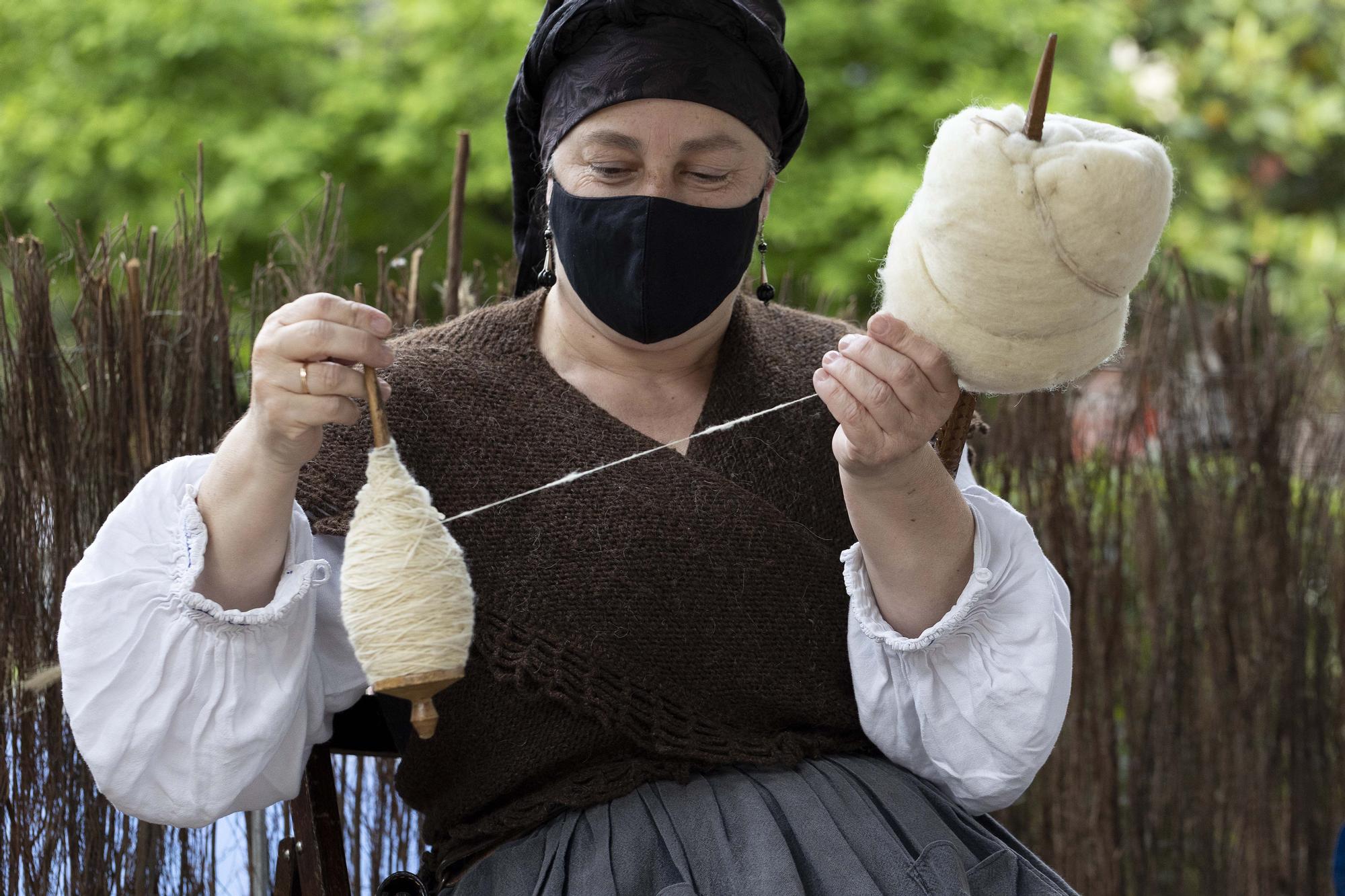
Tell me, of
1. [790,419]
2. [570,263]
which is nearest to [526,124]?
[570,263]

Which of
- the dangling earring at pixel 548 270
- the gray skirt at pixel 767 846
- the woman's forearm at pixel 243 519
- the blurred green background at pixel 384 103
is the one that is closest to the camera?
the woman's forearm at pixel 243 519

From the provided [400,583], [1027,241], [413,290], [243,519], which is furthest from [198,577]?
[413,290]

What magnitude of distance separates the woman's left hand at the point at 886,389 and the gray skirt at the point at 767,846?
458 millimetres

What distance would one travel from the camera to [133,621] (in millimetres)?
1425

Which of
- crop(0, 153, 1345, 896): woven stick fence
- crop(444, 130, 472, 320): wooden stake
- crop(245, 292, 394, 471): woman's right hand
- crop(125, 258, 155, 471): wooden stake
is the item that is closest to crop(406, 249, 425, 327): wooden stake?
crop(444, 130, 472, 320): wooden stake

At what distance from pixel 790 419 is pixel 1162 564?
1.78 meters

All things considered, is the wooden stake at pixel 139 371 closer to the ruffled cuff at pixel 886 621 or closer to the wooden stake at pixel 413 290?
the wooden stake at pixel 413 290

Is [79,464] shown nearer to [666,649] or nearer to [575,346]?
[575,346]

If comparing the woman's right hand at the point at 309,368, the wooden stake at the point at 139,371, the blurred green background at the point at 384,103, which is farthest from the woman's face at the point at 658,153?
the blurred green background at the point at 384,103

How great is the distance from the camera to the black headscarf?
1.60 meters

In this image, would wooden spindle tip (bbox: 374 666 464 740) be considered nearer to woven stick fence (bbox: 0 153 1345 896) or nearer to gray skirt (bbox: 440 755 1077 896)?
gray skirt (bbox: 440 755 1077 896)

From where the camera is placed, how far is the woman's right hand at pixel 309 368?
133 cm

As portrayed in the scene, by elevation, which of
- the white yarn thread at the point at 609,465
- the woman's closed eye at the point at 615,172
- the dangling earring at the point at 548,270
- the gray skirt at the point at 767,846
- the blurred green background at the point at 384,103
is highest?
the woman's closed eye at the point at 615,172

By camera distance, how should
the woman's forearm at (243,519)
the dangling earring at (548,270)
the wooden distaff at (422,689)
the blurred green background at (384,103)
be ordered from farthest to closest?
the blurred green background at (384,103) < the dangling earring at (548,270) < the woman's forearm at (243,519) < the wooden distaff at (422,689)
